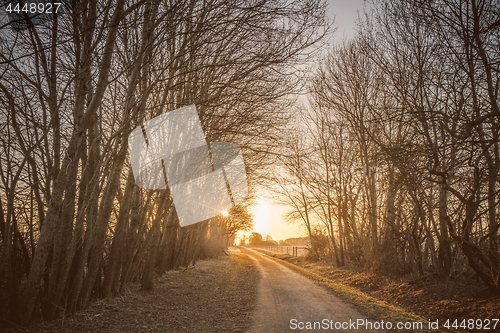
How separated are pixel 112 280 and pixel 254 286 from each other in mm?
4418

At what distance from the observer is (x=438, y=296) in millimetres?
6164

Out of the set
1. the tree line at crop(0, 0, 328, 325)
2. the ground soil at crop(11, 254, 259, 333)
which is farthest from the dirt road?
the tree line at crop(0, 0, 328, 325)

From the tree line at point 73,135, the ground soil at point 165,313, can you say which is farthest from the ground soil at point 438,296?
the tree line at point 73,135

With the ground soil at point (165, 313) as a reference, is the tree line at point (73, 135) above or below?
above

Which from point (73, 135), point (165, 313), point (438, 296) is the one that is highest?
point (73, 135)

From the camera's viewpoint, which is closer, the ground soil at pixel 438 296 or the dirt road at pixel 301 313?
the dirt road at pixel 301 313

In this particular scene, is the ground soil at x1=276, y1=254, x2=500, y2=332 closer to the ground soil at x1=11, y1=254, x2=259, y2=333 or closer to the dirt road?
the dirt road

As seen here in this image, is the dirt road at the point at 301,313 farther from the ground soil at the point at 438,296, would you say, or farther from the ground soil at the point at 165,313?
the ground soil at the point at 438,296

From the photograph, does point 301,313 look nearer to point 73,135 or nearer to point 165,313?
point 165,313

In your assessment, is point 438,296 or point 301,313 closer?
point 301,313

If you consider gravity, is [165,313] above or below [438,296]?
below

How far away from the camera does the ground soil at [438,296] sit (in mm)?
5014

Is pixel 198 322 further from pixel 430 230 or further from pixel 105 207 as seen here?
pixel 430 230

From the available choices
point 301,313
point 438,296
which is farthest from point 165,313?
point 438,296
